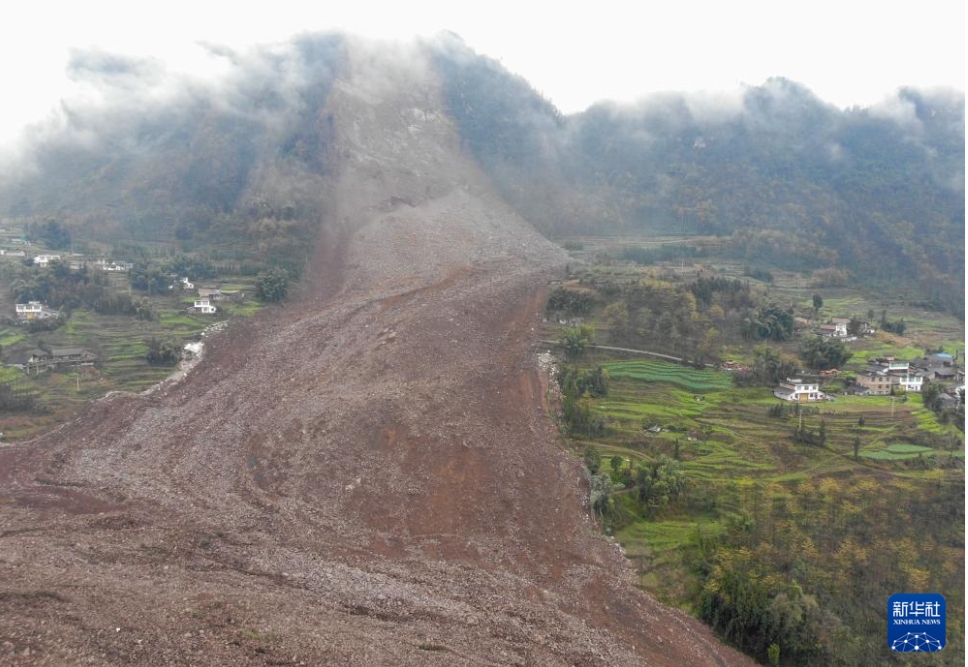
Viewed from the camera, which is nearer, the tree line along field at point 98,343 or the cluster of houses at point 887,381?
the tree line along field at point 98,343

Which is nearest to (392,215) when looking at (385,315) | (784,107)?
(385,315)

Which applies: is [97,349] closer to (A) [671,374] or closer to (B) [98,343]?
(B) [98,343]

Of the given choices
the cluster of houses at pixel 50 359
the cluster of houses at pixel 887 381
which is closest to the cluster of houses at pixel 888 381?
the cluster of houses at pixel 887 381

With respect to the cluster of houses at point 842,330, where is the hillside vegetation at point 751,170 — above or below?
above

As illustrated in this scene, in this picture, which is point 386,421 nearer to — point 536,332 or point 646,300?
point 536,332

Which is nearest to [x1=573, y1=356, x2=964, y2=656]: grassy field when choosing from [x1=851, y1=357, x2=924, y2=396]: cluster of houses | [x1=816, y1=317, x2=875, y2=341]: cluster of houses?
[x1=851, y1=357, x2=924, y2=396]: cluster of houses

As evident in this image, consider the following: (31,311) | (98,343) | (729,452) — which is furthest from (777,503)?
(31,311)

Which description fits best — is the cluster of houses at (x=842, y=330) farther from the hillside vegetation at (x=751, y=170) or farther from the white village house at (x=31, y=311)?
the white village house at (x=31, y=311)
